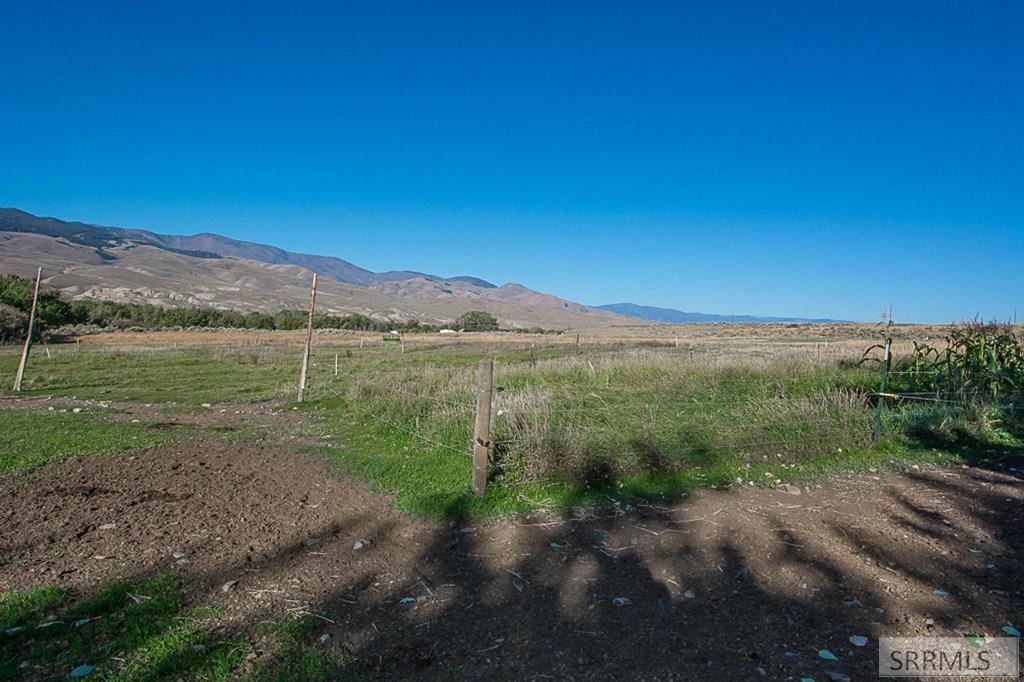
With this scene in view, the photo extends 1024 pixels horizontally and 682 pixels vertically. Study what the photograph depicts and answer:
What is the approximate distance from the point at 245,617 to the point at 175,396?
44.5ft

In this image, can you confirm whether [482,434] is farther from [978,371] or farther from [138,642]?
[978,371]

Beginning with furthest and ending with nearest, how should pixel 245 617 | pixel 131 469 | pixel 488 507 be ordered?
1. pixel 131 469
2. pixel 488 507
3. pixel 245 617

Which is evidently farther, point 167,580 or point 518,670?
point 167,580

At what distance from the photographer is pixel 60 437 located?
944cm

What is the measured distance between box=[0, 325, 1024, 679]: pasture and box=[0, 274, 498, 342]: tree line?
40.4 m

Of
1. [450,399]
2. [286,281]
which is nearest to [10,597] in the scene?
[450,399]

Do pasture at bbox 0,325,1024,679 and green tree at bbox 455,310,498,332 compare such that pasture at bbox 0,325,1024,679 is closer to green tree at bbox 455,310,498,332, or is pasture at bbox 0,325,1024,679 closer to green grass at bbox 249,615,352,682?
green grass at bbox 249,615,352,682

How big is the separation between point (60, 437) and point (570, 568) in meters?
9.10

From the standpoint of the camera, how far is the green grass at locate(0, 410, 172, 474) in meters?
8.12

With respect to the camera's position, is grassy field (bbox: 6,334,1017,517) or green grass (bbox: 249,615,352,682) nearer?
green grass (bbox: 249,615,352,682)

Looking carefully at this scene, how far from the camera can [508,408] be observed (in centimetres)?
852

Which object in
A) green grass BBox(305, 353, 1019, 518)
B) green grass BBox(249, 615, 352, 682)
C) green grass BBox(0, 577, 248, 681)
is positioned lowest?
green grass BBox(0, 577, 248, 681)

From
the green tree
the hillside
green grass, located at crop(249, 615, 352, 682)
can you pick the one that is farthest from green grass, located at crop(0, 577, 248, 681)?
the hillside

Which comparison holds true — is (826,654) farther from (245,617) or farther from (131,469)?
(131,469)
